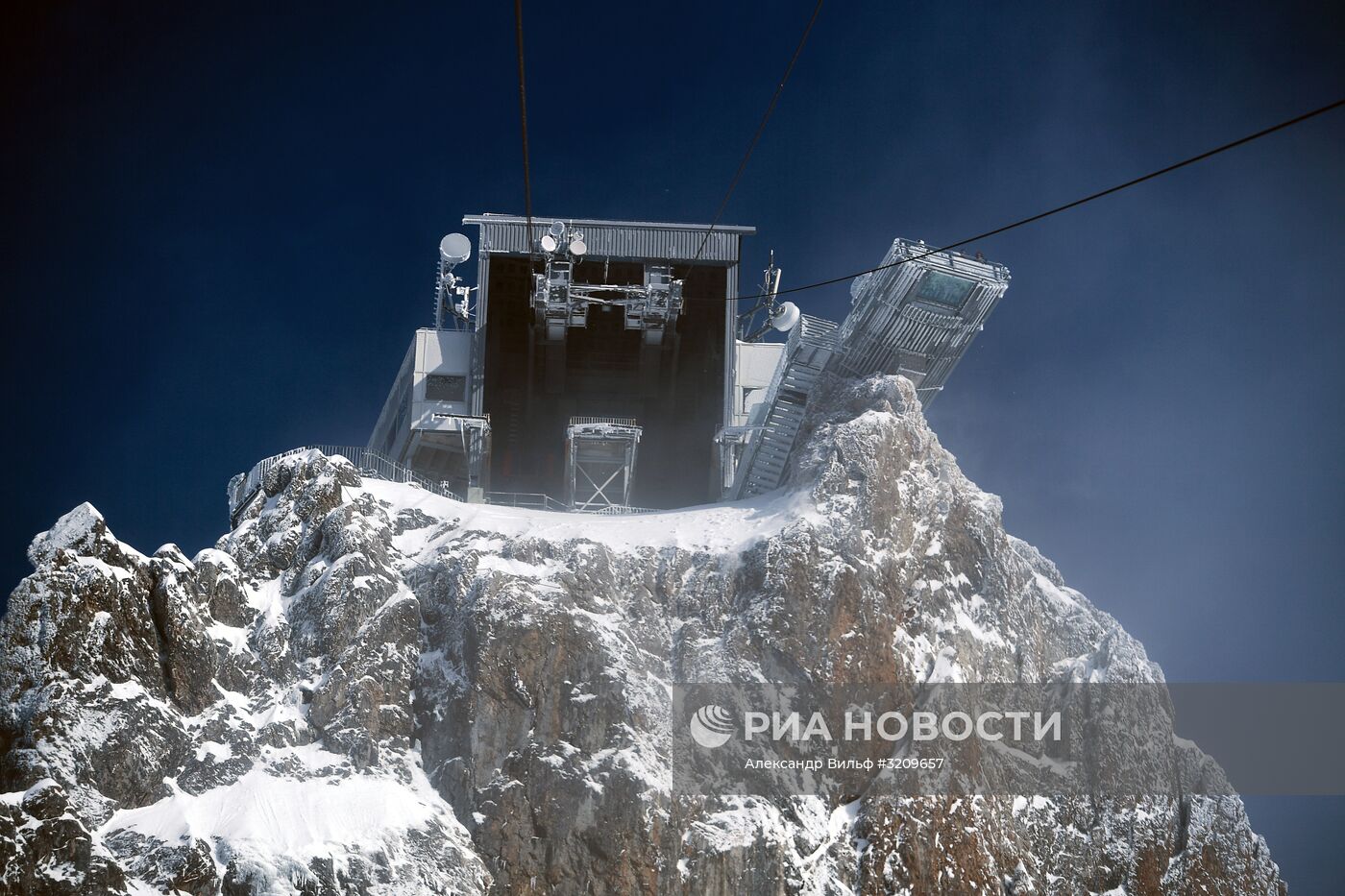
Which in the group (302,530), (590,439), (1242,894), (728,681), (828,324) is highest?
(828,324)

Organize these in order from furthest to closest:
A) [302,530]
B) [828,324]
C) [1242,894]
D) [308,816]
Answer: [828,324] < [302,530] < [1242,894] < [308,816]

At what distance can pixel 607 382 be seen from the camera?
9800cm

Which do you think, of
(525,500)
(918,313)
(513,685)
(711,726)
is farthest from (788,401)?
(513,685)

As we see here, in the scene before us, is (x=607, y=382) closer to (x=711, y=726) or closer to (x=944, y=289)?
(x=944, y=289)

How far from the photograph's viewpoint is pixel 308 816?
61.9 metres

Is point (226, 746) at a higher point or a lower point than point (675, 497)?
lower

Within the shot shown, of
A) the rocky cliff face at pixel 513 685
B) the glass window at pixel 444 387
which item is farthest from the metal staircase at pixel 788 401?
the glass window at pixel 444 387

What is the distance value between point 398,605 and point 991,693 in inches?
1019

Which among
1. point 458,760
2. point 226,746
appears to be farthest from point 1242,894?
point 226,746

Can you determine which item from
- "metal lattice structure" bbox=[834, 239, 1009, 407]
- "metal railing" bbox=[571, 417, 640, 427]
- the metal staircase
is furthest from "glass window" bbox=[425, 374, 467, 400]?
"metal lattice structure" bbox=[834, 239, 1009, 407]

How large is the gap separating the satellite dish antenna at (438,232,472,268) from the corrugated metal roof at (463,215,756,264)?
95 cm

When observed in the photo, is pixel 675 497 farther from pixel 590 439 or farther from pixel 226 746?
pixel 226 746

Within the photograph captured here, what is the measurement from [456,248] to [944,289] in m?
29.9

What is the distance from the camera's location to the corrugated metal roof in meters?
95.9
